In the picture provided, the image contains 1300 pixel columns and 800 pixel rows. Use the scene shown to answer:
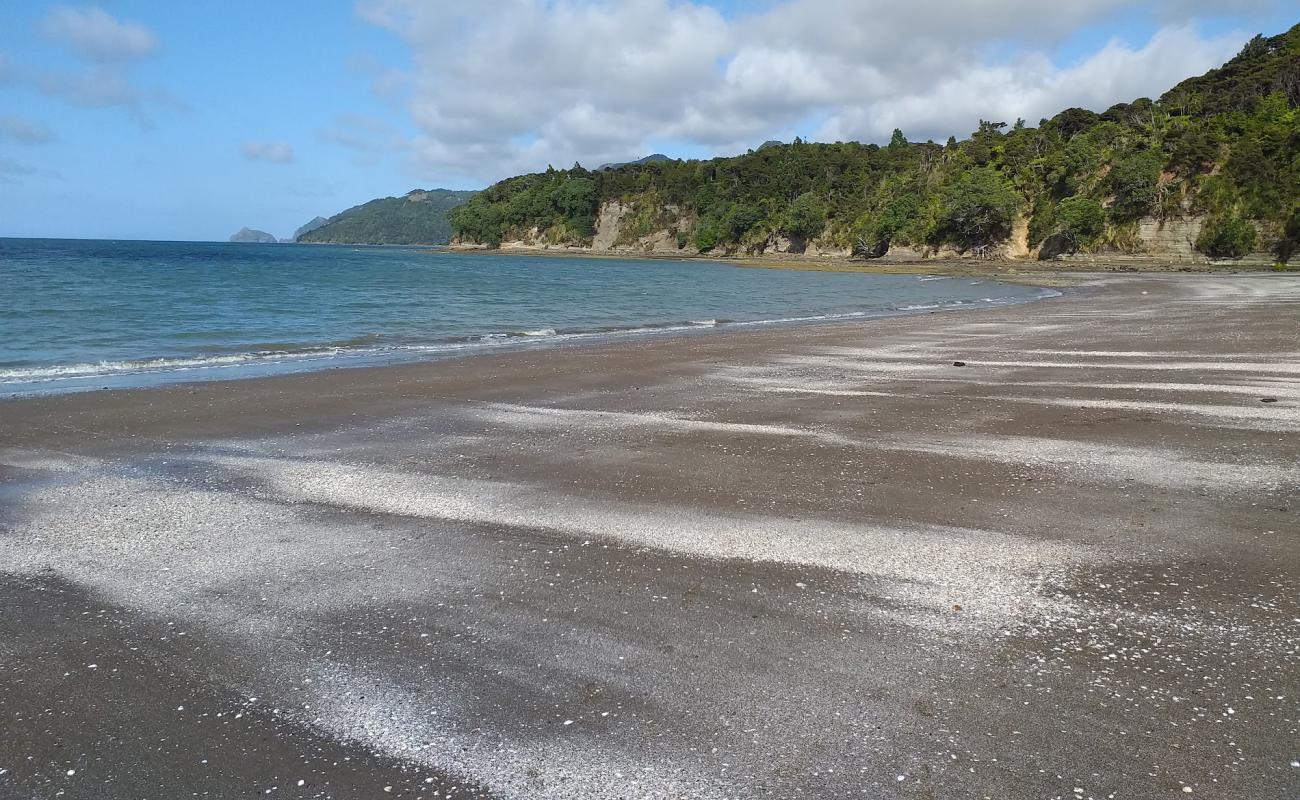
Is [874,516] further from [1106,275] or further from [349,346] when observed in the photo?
[1106,275]

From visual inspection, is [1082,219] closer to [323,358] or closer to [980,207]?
[980,207]

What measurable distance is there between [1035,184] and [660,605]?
319ft

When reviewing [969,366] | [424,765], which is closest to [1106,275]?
[969,366]

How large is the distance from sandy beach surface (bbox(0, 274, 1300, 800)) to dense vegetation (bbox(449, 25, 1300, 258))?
2805 inches

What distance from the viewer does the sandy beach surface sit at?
3160mm

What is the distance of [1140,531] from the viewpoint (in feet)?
18.1

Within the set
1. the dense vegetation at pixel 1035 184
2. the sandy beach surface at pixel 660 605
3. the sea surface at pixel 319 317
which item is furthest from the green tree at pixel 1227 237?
the sandy beach surface at pixel 660 605

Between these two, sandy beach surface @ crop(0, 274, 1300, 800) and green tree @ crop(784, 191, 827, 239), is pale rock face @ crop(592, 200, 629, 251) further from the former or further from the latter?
sandy beach surface @ crop(0, 274, 1300, 800)

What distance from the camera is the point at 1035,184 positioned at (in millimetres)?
88000

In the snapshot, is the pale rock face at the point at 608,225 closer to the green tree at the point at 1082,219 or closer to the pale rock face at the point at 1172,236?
the green tree at the point at 1082,219

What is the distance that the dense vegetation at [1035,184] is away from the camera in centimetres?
6544

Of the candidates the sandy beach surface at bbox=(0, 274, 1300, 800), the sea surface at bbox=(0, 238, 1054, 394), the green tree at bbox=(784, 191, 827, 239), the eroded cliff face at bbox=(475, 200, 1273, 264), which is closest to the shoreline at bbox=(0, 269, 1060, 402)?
the sea surface at bbox=(0, 238, 1054, 394)

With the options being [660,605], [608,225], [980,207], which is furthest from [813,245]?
[660,605]

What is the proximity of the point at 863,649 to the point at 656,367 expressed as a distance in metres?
10.8
